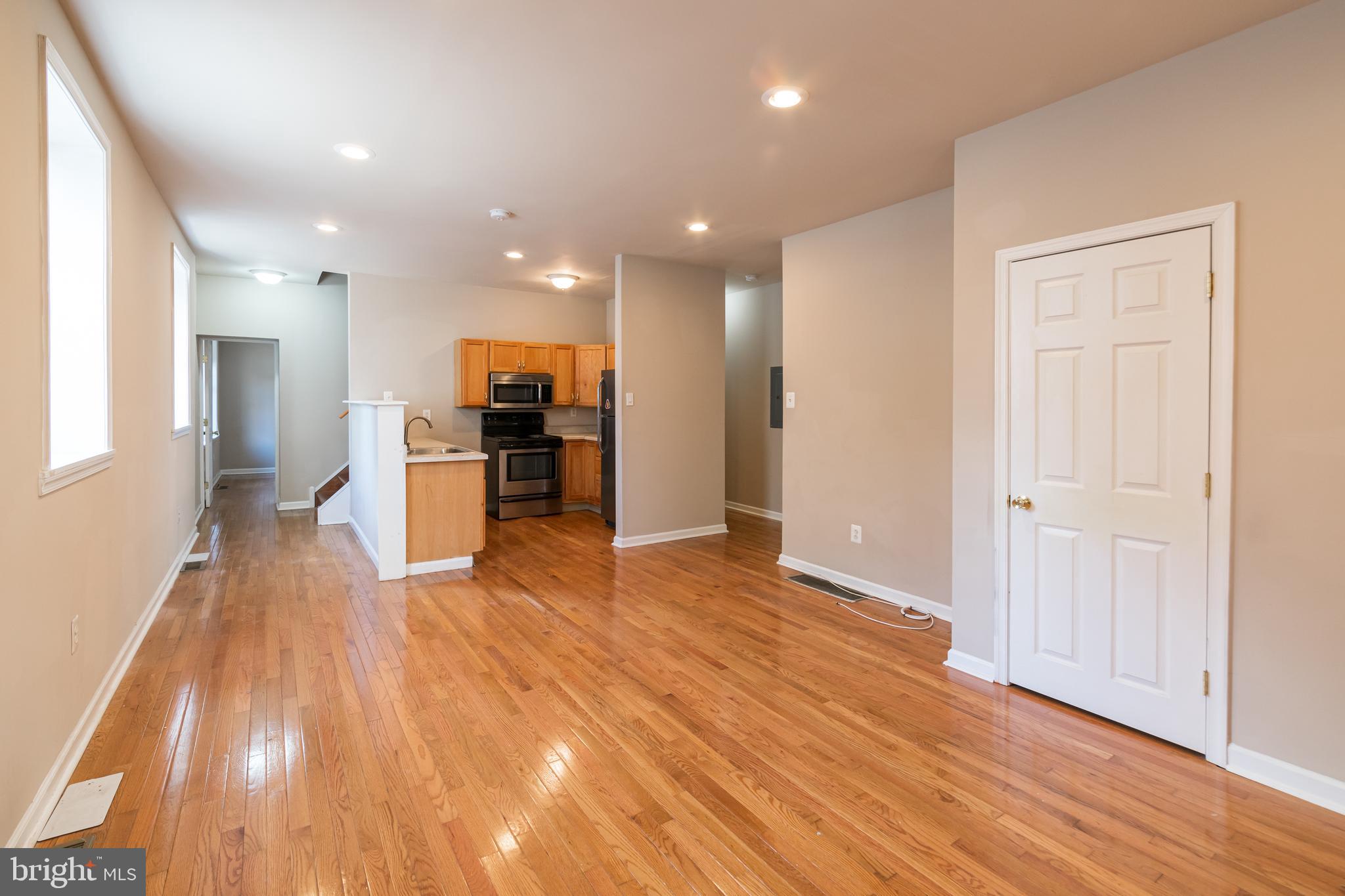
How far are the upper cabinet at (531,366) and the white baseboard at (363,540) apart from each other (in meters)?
1.73

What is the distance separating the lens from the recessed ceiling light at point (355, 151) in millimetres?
3180

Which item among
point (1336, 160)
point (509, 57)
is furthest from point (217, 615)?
point (1336, 160)

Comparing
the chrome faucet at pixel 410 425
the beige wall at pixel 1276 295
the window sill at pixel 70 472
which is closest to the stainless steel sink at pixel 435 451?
the chrome faucet at pixel 410 425

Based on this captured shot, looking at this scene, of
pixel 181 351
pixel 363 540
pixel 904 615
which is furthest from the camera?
pixel 363 540

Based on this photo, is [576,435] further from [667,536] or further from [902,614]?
[902,614]

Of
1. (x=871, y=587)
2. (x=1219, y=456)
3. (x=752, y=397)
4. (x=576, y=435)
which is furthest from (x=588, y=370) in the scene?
(x=1219, y=456)

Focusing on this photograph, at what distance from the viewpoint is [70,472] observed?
218 cm

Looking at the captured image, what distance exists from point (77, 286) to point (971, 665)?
4451 mm

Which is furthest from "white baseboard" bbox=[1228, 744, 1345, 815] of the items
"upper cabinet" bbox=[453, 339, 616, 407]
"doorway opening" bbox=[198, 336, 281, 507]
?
"doorway opening" bbox=[198, 336, 281, 507]

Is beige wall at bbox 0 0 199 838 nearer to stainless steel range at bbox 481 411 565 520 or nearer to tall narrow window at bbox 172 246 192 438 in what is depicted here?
tall narrow window at bbox 172 246 192 438

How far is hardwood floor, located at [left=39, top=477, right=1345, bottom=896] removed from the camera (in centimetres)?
172

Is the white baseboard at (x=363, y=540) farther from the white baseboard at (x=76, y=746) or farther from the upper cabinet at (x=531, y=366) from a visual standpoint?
the upper cabinet at (x=531, y=366)

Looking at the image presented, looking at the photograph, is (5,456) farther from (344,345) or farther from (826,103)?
(344,345)

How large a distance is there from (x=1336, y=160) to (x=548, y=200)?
371 cm
